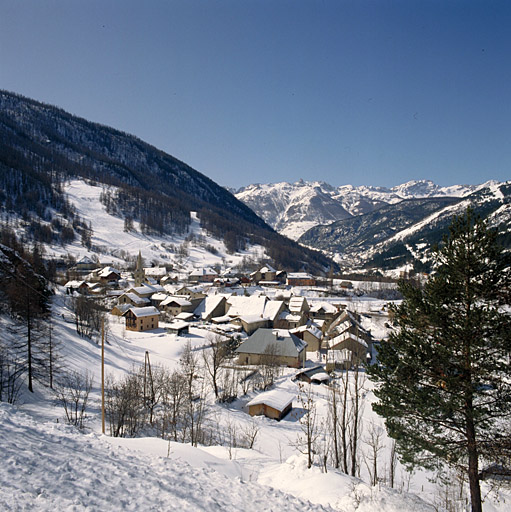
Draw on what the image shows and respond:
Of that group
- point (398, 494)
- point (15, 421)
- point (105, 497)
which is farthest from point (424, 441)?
point (15, 421)

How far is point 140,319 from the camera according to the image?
5362 centimetres

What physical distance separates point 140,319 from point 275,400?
3428 cm

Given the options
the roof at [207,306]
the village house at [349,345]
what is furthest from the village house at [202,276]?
the village house at [349,345]

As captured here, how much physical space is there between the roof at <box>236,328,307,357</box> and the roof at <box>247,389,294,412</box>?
45.5 ft

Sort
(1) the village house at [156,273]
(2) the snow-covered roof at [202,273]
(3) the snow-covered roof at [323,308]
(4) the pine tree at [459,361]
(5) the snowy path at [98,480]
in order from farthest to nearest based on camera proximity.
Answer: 1. (2) the snow-covered roof at [202,273]
2. (1) the village house at [156,273]
3. (3) the snow-covered roof at [323,308]
4. (4) the pine tree at [459,361]
5. (5) the snowy path at [98,480]

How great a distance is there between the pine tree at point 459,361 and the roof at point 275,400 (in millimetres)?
17035

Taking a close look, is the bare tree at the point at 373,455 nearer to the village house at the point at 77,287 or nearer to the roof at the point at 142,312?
the roof at the point at 142,312

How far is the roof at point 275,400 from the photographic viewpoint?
1029 inches

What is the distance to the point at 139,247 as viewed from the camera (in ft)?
533

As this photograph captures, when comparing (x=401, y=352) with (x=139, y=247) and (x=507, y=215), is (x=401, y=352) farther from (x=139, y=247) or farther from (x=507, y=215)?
(x=507, y=215)

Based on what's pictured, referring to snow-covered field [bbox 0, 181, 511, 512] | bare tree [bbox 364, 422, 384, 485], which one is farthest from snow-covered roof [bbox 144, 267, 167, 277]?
bare tree [bbox 364, 422, 384, 485]

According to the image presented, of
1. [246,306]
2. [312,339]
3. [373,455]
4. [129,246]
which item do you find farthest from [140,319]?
[129,246]

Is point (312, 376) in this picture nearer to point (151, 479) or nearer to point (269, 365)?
point (269, 365)

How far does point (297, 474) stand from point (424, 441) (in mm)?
6649
